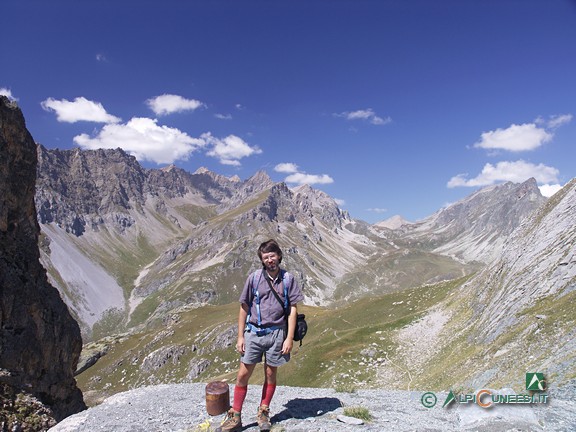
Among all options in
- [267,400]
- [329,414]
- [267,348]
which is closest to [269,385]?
[267,400]

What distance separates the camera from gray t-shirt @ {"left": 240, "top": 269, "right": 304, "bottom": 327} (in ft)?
37.8

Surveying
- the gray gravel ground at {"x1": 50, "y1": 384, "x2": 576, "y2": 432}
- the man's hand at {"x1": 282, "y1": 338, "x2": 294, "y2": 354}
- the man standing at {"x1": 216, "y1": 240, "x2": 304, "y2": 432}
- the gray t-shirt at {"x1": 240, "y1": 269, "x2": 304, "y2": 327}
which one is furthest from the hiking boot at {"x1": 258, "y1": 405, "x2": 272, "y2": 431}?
the gray t-shirt at {"x1": 240, "y1": 269, "x2": 304, "y2": 327}

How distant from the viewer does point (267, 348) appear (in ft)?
37.9

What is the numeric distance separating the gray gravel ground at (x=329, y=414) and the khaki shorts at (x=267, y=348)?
81.1 inches

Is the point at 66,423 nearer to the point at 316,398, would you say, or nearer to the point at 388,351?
the point at 316,398

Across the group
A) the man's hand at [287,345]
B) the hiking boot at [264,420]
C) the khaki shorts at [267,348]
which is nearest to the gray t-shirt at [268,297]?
the khaki shorts at [267,348]

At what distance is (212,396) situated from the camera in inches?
511

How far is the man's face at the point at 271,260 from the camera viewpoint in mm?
11422

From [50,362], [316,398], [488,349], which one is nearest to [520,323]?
[488,349]

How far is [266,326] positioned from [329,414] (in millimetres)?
4252

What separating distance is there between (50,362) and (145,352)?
117m

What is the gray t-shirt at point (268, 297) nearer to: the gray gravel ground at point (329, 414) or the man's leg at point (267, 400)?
the man's leg at point (267, 400)

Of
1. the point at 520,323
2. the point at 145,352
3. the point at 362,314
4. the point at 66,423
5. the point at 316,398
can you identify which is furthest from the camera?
the point at 145,352

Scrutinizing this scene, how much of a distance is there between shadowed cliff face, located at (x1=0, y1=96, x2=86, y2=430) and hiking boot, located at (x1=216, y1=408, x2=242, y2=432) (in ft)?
70.6
